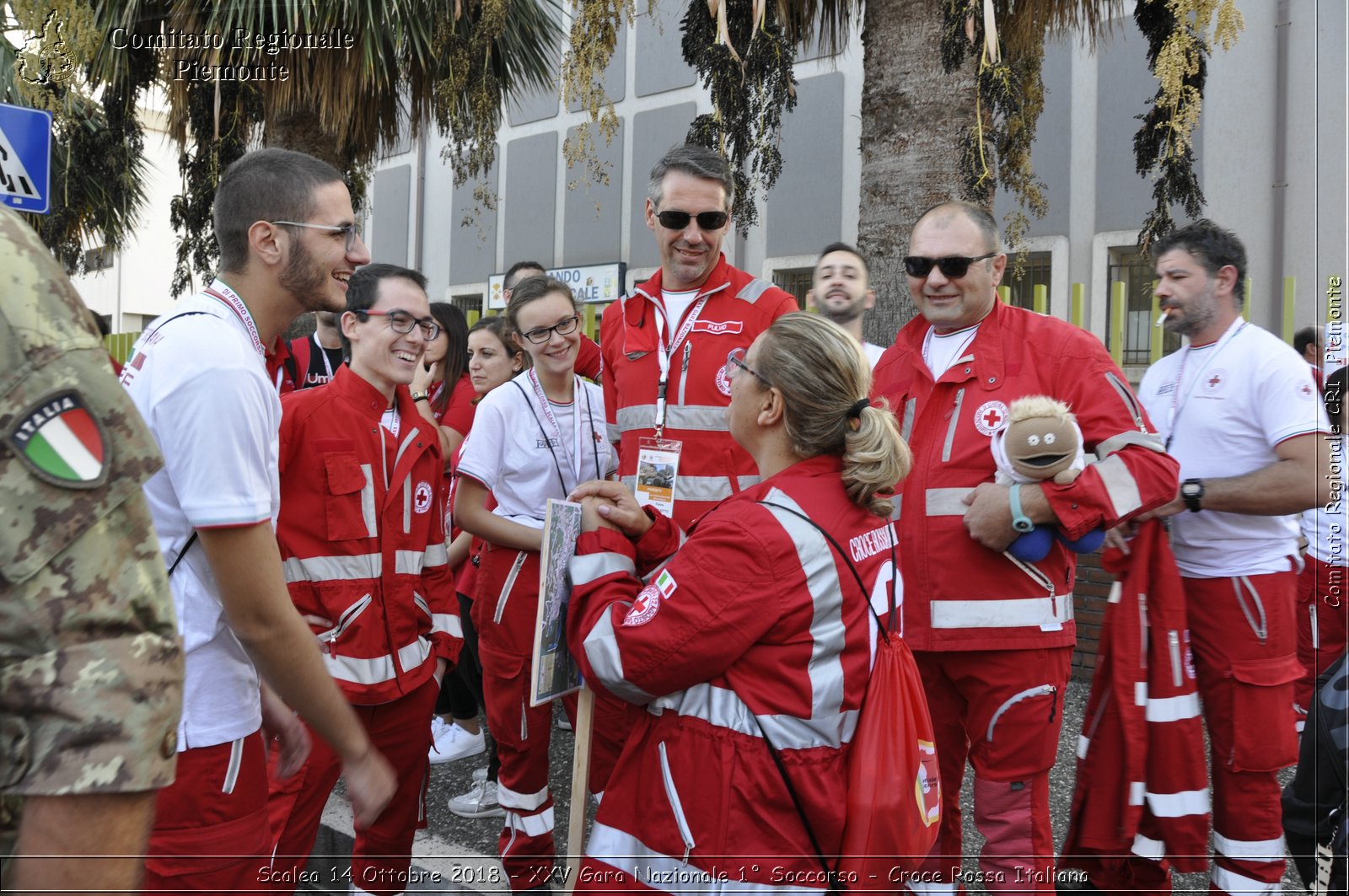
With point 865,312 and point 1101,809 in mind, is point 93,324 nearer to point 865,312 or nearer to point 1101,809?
point 1101,809

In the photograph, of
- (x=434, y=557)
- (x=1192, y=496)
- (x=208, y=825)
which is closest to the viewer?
(x=208, y=825)

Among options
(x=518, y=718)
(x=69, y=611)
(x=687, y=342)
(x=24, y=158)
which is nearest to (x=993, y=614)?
(x=687, y=342)

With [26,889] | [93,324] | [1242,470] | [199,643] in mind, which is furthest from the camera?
[1242,470]

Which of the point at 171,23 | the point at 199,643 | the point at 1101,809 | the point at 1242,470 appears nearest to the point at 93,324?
the point at 199,643

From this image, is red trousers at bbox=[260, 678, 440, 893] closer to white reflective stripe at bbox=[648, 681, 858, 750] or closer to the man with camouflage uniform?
white reflective stripe at bbox=[648, 681, 858, 750]

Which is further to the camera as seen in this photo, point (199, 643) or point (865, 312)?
point (865, 312)

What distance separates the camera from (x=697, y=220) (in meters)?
3.54

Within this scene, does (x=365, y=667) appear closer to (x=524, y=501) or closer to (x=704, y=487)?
(x=524, y=501)

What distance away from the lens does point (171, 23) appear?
830 cm

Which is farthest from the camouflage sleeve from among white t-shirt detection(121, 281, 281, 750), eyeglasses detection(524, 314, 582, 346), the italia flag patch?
eyeglasses detection(524, 314, 582, 346)

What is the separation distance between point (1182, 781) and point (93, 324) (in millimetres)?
3449

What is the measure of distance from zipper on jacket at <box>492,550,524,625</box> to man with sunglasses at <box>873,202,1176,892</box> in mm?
1435

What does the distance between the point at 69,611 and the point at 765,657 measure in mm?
1448

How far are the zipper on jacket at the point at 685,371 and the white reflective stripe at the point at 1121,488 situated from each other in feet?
4.31
